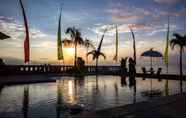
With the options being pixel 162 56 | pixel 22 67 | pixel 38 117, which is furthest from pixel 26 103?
pixel 162 56

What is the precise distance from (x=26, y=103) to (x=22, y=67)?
63.0 feet

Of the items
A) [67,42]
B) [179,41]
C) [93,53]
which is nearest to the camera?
[179,41]

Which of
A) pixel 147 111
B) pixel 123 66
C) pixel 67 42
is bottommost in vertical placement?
pixel 147 111

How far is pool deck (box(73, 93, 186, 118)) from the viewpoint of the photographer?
21.7 ft

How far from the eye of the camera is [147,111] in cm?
734

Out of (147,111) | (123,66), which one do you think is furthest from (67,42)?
(147,111)

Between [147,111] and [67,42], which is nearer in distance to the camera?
[147,111]

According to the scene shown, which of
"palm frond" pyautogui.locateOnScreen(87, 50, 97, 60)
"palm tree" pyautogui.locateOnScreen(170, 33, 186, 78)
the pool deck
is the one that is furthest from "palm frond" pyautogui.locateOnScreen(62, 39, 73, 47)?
the pool deck

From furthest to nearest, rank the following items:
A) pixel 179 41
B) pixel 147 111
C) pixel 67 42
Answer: pixel 67 42, pixel 179 41, pixel 147 111

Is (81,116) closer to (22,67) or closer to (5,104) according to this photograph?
(5,104)

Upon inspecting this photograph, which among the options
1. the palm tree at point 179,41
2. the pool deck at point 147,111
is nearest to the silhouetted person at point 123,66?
the palm tree at point 179,41

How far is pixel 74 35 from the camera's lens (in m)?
38.8

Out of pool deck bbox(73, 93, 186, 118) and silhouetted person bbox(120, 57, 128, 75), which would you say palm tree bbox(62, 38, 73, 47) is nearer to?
silhouetted person bbox(120, 57, 128, 75)

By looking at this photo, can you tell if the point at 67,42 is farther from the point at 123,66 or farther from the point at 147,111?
the point at 147,111
